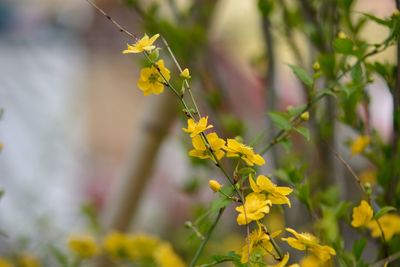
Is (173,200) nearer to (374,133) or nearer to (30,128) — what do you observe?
(30,128)

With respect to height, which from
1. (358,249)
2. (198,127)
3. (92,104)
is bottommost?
(358,249)

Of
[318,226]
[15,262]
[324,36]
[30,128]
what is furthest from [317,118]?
[30,128]

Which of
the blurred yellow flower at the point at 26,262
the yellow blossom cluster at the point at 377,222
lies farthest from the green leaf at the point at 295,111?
the blurred yellow flower at the point at 26,262

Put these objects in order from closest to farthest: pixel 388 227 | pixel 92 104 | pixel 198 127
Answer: pixel 198 127 → pixel 388 227 → pixel 92 104

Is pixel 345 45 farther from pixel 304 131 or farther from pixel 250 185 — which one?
pixel 250 185

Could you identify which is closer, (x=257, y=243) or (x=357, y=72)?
(x=257, y=243)

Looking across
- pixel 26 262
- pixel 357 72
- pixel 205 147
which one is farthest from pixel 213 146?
pixel 26 262

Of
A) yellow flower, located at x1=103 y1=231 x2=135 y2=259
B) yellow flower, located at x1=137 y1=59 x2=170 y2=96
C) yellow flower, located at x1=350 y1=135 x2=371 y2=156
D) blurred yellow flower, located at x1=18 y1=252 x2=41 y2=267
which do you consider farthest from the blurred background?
yellow flower, located at x1=137 y1=59 x2=170 y2=96
